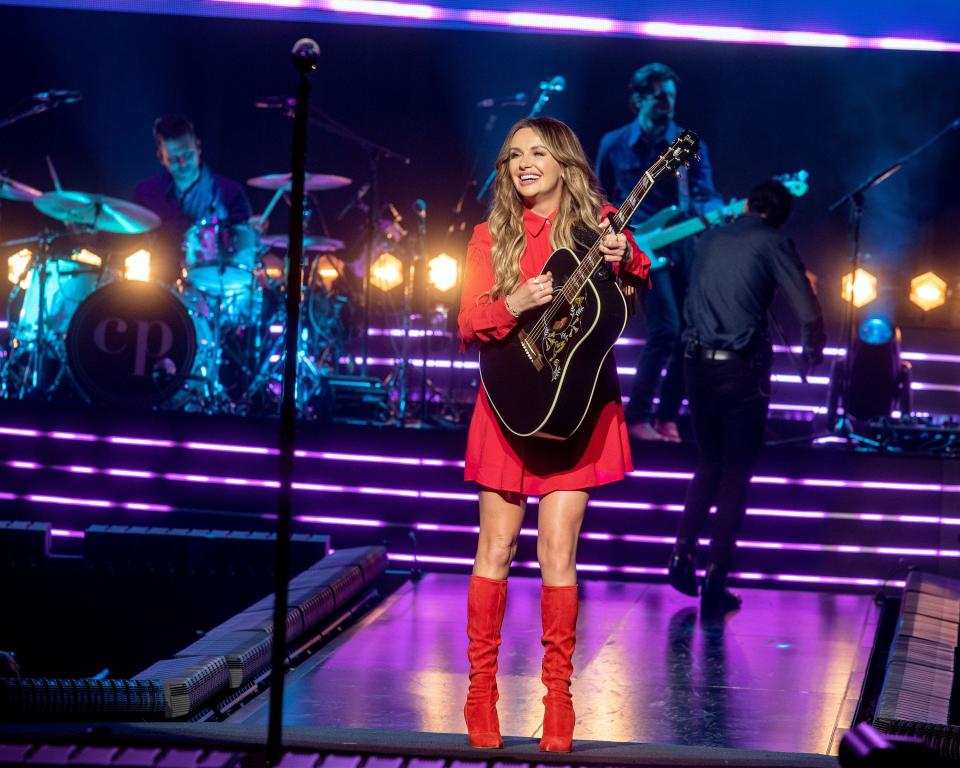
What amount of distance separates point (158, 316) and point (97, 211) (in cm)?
102

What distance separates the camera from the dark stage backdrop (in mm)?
10461

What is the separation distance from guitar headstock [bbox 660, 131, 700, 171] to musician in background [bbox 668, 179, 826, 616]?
245cm

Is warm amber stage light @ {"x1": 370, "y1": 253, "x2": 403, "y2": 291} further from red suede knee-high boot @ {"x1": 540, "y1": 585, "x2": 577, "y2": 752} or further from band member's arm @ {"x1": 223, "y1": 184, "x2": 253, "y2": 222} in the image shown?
red suede knee-high boot @ {"x1": 540, "y1": 585, "x2": 577, "y2": 752}

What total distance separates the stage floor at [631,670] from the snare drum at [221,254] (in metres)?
3.57

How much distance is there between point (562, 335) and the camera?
11.3ft

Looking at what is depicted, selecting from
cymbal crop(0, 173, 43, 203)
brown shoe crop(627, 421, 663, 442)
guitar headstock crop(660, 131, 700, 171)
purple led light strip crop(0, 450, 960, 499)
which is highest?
cymbal crop(0, 173, 43, 203)

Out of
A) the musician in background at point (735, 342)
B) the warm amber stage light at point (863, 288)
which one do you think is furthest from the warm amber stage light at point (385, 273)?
the musician in background at point (735, 342)

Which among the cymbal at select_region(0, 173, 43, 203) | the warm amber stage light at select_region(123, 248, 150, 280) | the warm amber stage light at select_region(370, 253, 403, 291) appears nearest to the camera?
the cymbal at select_region(0, 173, 43, 203)

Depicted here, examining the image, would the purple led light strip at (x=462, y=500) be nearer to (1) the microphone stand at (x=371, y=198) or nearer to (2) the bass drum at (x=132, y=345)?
(2) the bass drum at (x=132, y=345)

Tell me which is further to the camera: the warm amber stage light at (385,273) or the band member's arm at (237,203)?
the band member's arm at (237,203)

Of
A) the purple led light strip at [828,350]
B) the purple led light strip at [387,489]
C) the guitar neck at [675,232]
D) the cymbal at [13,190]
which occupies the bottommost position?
the purple led light strip at [387,489]

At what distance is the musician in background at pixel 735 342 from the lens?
5.80 metres

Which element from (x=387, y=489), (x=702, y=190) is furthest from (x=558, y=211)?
(x=702, y=190)

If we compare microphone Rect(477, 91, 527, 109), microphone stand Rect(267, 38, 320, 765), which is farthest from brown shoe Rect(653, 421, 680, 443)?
microphone stand Rect(267, 38, 320, 765)
